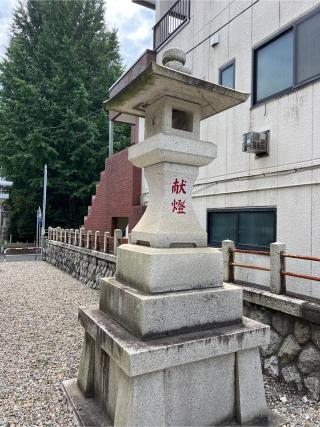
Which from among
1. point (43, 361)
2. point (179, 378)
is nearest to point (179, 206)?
point (179, 378)

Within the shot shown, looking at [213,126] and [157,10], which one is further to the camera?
[157,10]

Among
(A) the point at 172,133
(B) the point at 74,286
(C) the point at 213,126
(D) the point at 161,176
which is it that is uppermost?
(C) the point at 213,126

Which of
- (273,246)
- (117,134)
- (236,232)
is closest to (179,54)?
(273,246)

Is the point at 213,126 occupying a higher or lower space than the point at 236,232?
higher

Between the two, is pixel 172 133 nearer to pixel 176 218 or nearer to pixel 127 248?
pixel 176 218

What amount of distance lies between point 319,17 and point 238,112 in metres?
2.30

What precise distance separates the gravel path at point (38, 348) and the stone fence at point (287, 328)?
2805mm

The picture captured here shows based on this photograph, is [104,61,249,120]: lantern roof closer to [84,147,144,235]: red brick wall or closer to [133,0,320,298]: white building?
[133,0,320,298]: white building

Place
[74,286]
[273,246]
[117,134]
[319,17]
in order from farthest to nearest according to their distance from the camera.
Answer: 1. [117,134]
2. [74,286]
3. [319,17]
4. [273,246]

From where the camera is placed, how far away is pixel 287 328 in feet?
13.8

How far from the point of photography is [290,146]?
19.0 ft

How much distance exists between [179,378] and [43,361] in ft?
9.97

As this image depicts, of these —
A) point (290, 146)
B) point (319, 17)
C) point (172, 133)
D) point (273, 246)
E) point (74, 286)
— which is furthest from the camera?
point (74, 286)

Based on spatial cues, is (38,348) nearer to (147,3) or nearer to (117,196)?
(117,196)
